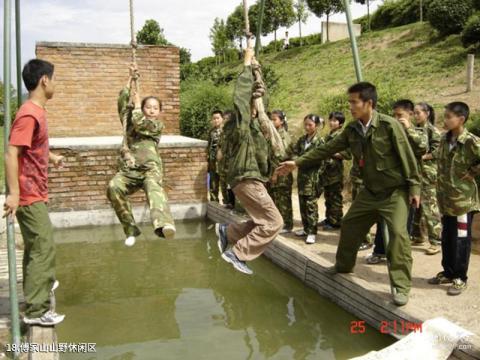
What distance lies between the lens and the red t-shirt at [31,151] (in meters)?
4.06

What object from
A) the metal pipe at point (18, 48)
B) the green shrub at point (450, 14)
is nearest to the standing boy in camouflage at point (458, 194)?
the metal pipe at point (18, 48)

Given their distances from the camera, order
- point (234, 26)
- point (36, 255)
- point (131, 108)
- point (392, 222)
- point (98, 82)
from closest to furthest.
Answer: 1. point (36, 255)
2. point (392, 222)
3. point (131, 108)
4. point (98, 82)
5. point (234, 26)

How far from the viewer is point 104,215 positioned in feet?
30.3

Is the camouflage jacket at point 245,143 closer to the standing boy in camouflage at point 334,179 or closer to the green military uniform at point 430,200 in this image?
the standing boy in camouflage at point 334,179

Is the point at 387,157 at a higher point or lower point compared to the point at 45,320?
higher

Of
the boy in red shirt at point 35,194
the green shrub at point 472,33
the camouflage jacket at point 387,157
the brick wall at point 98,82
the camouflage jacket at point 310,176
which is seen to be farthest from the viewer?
the green shrub at point 472,33

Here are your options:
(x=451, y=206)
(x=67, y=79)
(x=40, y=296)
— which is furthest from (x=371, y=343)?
(x=67, y=79)

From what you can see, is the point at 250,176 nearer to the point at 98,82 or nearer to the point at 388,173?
the point at 388,173

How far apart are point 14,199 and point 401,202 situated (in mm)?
3255

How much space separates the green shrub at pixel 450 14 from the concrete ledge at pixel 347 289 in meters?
17.1

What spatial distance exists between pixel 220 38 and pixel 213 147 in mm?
30836

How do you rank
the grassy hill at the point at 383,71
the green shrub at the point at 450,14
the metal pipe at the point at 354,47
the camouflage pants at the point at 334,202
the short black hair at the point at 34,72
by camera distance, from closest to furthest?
the short black hair at the point at 34,72, the metal pipe at the point at 354,47, the camouflage pants at the point at 334,202, the grassy hill at the point at 383,71, the green shrub at the point at 450,14

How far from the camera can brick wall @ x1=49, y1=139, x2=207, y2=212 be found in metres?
8.95

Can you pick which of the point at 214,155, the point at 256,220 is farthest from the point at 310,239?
the point at 214,155
